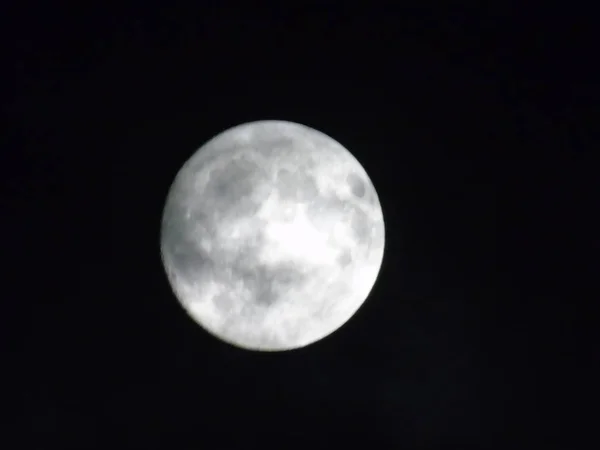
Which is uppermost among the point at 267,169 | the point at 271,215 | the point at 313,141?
the point at 313,141

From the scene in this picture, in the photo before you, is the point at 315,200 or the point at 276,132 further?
the point at 276,132

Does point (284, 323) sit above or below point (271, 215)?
below

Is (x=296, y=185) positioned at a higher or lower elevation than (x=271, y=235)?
higher

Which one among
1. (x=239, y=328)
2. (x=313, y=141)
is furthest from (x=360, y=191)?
(x=239, y=328)

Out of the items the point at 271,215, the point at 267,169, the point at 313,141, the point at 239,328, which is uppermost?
the point at 313,141

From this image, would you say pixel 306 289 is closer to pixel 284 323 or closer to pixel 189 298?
pixel 284 323

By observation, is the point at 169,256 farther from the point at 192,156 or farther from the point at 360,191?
the point at 360,191

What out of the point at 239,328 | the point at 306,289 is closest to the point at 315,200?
the point at 306,289

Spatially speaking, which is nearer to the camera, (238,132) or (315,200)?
(315,200)

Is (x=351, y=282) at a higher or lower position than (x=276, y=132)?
lower
